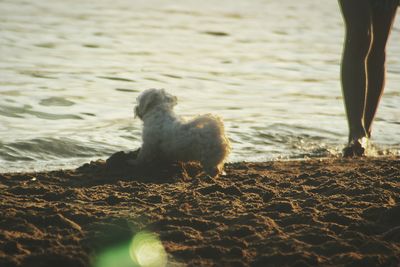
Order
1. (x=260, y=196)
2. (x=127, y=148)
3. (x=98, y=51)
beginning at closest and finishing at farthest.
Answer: (x=260, y=196)
(x=127, y=148)
(x=98, y=51)

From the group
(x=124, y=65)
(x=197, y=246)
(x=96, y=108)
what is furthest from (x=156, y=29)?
(x=197, y=246)

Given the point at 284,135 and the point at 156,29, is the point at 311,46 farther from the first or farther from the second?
the point at 284,135

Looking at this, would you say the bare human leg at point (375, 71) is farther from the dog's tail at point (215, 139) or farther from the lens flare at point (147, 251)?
the lens flare at point (147, 251)

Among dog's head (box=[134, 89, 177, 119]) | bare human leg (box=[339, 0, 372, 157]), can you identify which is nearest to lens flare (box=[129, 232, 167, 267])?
dog's head (box=[134, 89, 177, 119])

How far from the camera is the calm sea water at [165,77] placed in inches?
375

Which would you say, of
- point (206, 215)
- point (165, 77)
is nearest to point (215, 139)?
point (206, 215)

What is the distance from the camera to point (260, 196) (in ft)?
21.8

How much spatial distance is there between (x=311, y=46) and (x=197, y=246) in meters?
12.2

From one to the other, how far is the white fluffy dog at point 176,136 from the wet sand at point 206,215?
139mm

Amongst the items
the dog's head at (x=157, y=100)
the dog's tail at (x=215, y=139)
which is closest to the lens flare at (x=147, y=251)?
the dog's tail at (x=215, y=139)

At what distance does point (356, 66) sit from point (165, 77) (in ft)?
15.9

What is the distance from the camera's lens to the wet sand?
16.8 feet

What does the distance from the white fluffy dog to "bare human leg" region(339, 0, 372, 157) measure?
150cm

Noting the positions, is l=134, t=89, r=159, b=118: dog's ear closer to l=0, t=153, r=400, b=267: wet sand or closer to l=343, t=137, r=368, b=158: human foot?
l=0, t=153, r=400, b=267: wet sand
